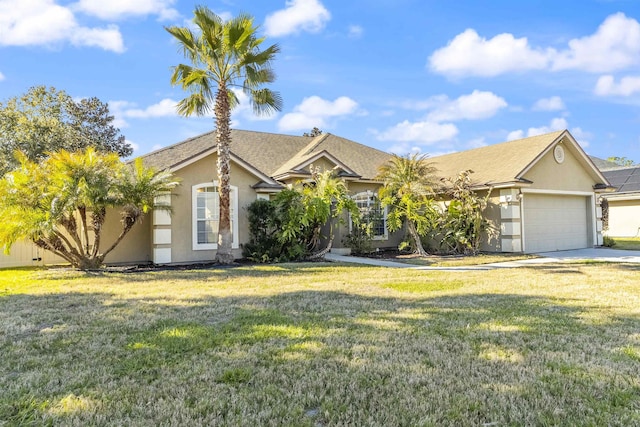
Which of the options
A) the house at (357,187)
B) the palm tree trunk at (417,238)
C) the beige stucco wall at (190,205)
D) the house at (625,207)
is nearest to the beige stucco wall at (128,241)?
the house at (357,187)

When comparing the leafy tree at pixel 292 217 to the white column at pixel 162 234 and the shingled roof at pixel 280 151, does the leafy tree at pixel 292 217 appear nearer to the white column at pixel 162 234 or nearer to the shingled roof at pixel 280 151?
the shingled roof at pixel 280 151

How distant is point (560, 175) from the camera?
61.5ft

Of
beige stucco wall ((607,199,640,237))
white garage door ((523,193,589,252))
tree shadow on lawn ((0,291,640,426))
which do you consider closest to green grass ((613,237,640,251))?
beige stucco wall ((607,199,640,237))

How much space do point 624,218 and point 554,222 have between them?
1325 cm

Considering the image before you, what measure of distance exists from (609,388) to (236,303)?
548 cm

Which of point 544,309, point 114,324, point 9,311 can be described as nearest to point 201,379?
point 114,324

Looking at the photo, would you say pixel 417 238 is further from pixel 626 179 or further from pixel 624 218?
pixel 626 179

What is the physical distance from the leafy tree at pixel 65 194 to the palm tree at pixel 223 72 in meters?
2.59

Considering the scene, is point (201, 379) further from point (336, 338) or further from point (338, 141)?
point (338, 141)

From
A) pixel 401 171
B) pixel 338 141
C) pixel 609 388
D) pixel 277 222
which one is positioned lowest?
pixel 609 388

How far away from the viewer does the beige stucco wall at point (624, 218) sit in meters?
27.2

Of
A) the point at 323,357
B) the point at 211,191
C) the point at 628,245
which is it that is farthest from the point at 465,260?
the point at 628,245

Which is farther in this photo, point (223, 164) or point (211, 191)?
point (211, 191)

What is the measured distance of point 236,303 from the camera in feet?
24.2
